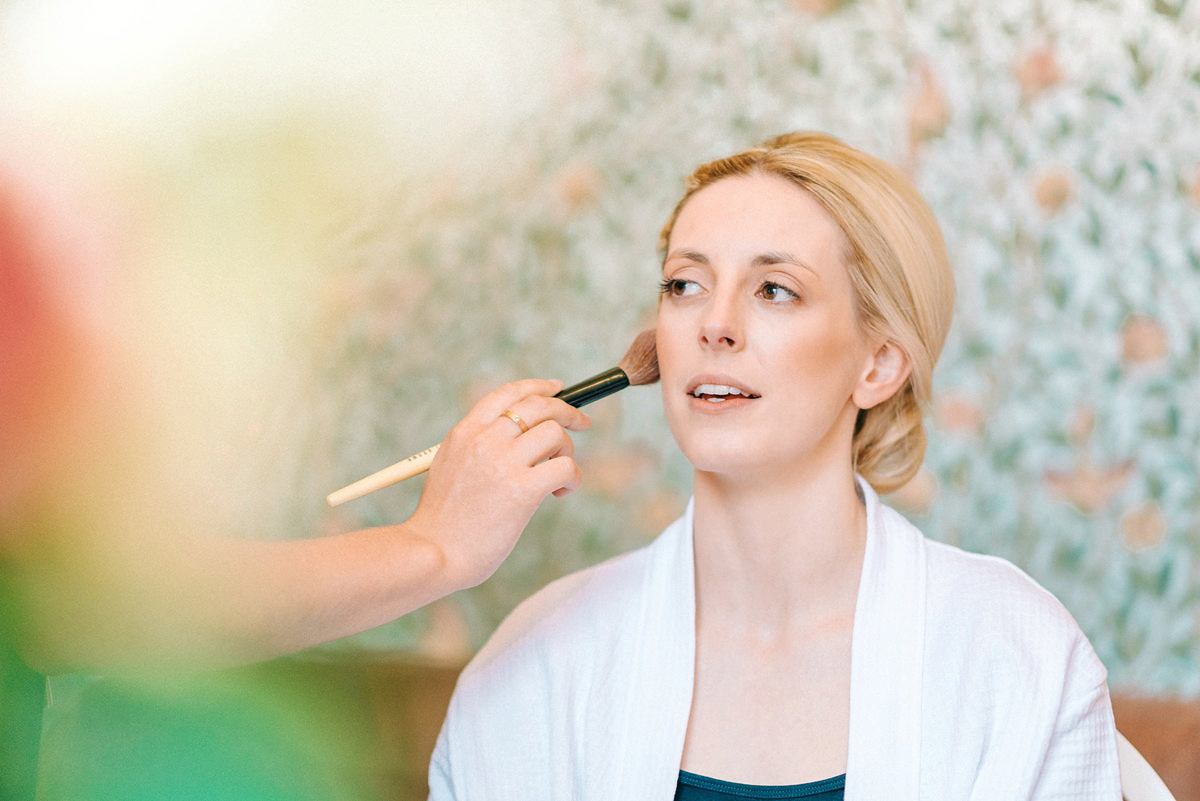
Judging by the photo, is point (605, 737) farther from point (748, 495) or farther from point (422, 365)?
point (422, 365)

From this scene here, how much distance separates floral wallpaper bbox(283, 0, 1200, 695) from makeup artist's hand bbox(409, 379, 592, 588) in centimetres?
69

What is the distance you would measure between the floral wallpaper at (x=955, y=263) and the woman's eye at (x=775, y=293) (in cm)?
56

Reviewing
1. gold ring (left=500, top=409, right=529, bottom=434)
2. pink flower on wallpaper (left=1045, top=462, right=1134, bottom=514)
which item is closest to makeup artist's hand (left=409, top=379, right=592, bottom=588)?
gold ring (left=500, top=409, right=529, bottom=434)

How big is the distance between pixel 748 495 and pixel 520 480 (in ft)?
1.01

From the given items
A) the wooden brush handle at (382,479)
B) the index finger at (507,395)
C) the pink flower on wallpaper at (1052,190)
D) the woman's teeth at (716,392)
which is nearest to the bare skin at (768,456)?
the woman's teeth at (716,392)

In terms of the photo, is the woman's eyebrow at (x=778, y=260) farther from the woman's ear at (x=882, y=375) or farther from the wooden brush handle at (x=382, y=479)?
the wooden brush handle at (x=382, y=479)

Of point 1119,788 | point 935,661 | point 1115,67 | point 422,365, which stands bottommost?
point 1119,788

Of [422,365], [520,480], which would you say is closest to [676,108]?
[422,365]

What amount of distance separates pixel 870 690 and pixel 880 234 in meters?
0.48

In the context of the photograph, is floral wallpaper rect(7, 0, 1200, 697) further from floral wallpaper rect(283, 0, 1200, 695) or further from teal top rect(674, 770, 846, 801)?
teal top rect(674, 770, 846, 801)

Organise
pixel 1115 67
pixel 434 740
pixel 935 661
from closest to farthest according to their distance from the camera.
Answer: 1. pixel 935 661
2. pixel 434 740
3. pixel 1115 67

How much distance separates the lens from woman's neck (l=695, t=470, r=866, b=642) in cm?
119

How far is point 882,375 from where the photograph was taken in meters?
1.23

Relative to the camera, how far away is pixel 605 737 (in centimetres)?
114
